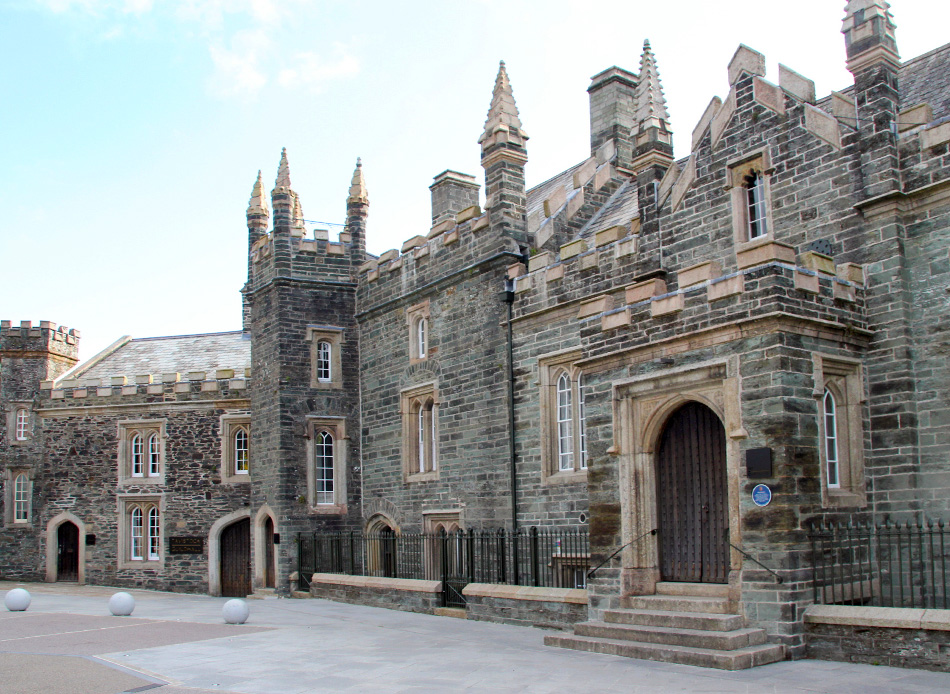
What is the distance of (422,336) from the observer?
21.7m

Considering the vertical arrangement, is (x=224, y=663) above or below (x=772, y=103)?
below

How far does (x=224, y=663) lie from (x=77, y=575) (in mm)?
19175

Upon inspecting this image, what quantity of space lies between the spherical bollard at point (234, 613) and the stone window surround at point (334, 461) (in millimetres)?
6646

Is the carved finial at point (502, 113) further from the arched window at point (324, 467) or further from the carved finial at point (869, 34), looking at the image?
the arched window at point (324, 467)

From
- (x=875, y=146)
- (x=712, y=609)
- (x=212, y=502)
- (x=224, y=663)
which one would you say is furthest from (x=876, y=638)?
(x=212, y=502)

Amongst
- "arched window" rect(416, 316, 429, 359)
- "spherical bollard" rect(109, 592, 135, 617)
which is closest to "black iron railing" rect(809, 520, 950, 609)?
"arched window" rect(416, 316, 429, 359)

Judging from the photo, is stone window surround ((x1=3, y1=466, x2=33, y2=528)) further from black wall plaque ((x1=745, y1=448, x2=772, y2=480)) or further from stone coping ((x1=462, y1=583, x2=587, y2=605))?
black wall plaque ((x1=745, y1=448, x2=772, y2=480))

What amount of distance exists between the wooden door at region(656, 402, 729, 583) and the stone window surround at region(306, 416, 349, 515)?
1139 cm

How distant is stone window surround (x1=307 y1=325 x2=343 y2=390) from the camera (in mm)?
23422

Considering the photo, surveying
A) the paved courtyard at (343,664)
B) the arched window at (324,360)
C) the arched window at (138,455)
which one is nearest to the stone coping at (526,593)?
the paved courtyard at (343,664)

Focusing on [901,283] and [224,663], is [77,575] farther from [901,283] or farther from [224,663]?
[901,283]

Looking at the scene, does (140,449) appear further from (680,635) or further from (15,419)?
(680,635)

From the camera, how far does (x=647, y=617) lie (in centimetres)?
1220

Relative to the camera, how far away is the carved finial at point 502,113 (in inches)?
784
